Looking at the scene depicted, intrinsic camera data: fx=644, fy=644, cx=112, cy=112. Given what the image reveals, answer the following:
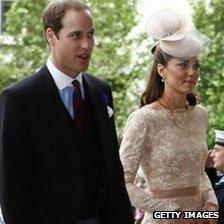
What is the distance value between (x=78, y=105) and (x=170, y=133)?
0.61 m

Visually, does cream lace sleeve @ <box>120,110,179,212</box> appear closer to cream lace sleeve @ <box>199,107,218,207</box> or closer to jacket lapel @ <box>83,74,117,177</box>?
cream lace sleeve @ <box>199,107,218,207</box>

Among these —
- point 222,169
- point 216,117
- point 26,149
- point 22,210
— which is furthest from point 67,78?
point 216,117

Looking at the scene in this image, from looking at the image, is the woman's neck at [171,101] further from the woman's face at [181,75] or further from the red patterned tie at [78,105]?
the red patterned tie at [78,105]

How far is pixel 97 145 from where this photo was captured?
7.78 feet

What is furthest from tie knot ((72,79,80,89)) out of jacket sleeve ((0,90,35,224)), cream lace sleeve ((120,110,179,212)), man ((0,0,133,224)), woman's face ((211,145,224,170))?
woman's face ((211,145,224,170))

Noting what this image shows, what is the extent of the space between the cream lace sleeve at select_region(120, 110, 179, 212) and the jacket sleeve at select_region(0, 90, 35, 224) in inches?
27.0

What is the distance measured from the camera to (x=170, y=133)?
2828mm

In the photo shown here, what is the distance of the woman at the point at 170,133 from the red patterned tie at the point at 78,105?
1.54 ft

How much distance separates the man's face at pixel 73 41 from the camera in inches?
89.0

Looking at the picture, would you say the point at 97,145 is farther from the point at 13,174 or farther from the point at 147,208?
the point at 147,208

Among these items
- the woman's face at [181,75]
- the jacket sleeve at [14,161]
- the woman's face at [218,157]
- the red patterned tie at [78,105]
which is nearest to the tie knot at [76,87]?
the red patterned tie at [78,105]

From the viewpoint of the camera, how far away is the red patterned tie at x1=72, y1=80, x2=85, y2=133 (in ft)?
7.69

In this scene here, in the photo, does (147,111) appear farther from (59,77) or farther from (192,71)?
(59,77)

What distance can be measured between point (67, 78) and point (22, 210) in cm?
51
